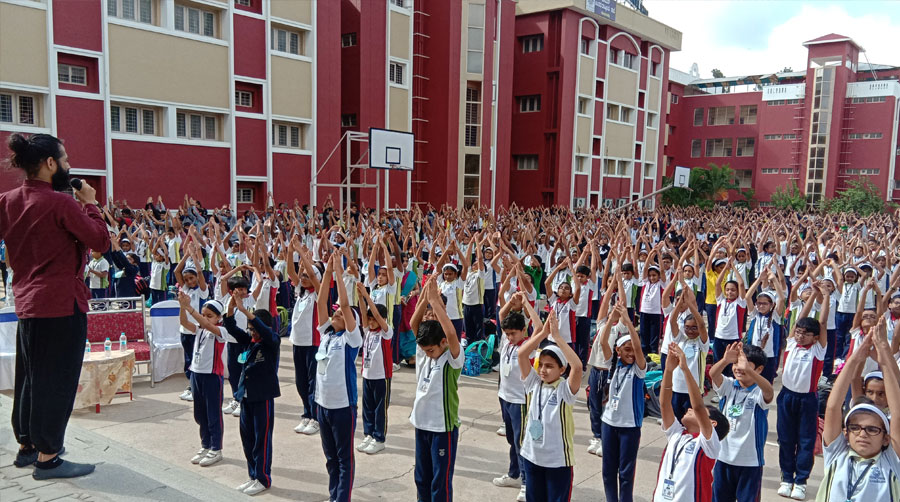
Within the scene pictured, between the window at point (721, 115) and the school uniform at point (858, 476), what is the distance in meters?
49.8

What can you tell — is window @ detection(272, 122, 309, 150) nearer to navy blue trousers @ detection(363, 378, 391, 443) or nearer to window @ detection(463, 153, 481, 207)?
window @ detection(463, 153, 481, 207)

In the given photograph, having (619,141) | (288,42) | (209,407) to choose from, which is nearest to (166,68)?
(288,42)

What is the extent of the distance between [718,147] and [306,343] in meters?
48.4

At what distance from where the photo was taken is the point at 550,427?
14.2ft

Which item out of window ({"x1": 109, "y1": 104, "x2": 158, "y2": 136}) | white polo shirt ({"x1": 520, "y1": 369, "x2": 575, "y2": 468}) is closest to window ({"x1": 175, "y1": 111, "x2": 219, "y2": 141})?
window ({"x1": 109, "y1": 104, "x2": 158, "y2": 136})

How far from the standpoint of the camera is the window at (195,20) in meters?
20.8

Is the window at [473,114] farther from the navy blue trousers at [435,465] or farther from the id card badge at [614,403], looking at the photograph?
the navy blue trousers at [435,465]

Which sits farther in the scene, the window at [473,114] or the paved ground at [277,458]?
the window at [473,114]

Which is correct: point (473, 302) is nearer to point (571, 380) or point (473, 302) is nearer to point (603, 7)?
point (571, 380)

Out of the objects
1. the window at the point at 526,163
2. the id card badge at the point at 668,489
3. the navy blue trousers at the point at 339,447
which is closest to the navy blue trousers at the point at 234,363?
the navy blue trousers at the point at 339,447

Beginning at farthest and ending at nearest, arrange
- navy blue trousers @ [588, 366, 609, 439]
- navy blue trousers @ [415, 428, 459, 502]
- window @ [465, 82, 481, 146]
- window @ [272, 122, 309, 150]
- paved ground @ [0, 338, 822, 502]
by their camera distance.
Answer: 1. window @ [465, 82, 481, 146]
2. window @ [272, 122, 309, 150]
3. navy blue trousers @ [588, 366, 609, 439]
4. navy blue trousers @ [415, 428, 459, 502]
5. paved ground @ [0, 338, 822, 502]

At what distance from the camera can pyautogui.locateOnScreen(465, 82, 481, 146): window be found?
30.4 m

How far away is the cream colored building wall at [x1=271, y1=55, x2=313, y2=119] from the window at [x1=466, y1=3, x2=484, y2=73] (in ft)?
28.4

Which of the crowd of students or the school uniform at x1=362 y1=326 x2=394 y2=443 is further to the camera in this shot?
the school uniform at x1=362 y1=326 x2=394 y2=443
